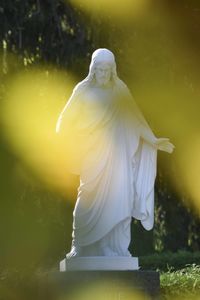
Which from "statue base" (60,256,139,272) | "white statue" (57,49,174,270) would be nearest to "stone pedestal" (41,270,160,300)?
"statue base" (60,256,139,272)

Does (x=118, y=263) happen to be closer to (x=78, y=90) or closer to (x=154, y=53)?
(x=78, y=90)

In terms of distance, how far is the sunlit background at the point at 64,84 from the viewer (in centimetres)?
1844

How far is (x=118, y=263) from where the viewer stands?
33.1ft

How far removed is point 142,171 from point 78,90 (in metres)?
1.06

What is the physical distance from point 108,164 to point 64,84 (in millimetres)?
8553

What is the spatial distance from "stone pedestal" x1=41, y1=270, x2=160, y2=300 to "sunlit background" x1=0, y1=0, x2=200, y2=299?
812 cm

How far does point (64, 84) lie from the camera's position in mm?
18891

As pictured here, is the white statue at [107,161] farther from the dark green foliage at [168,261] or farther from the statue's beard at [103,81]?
the dark green foliage at [168,261]

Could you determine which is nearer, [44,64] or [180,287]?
[180,287]

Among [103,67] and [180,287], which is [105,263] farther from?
[103,67]

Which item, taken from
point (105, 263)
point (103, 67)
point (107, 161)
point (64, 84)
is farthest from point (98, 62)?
point (64, 84)

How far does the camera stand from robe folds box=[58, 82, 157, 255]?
10367 millimetres

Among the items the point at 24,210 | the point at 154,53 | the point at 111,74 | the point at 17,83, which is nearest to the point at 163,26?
the point at 154,53

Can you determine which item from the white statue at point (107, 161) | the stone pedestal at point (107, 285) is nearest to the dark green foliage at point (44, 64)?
the white statue at point (107, 161)
